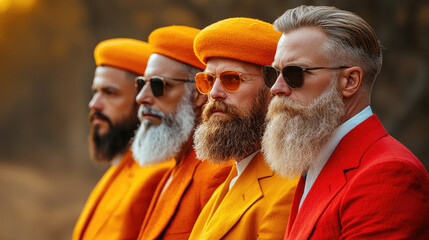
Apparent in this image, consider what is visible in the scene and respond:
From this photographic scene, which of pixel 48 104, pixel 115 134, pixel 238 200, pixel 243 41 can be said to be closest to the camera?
pixel 238 200

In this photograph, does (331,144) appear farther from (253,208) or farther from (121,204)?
(121,204)

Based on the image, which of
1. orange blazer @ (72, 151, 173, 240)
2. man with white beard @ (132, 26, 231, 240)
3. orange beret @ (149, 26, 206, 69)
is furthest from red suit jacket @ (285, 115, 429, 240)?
orange blazer @ (72, 151, 173, 240)

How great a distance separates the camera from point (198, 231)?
3566 mm

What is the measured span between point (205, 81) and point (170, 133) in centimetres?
91

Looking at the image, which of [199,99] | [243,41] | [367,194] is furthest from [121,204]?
[367,194]

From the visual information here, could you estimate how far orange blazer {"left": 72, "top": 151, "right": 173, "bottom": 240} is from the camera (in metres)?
4.75

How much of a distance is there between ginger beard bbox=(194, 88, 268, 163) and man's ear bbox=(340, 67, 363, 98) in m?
0.86

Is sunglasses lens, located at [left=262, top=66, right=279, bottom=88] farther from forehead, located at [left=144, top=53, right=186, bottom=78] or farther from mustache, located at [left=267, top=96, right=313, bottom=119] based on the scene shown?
forehead, located at [left=144, top=53, right=186, bottom=78]

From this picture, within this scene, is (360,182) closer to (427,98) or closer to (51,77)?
(427,98)

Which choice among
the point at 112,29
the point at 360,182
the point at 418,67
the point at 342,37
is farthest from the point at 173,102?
the point at 112,29

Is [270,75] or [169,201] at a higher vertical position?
[270,75]

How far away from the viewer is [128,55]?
18.2ft

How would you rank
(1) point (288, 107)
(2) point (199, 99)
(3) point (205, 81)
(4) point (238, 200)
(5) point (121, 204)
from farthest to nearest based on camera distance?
1. (5) point (121, 204)
2. (2) point (199, 99)
3. (3) point (205, 81)
4. (4) point (238, 200)
5. (1) point (288, 107)

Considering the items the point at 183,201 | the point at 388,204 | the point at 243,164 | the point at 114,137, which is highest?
the point at 388,204
